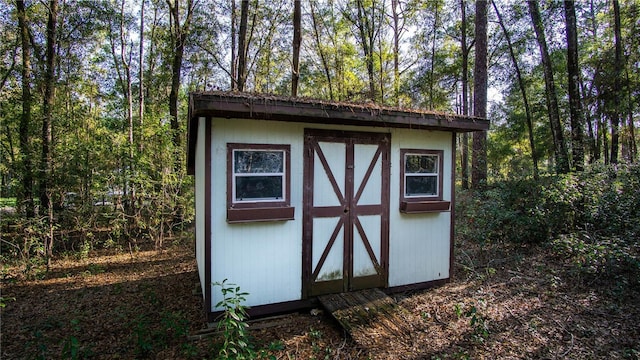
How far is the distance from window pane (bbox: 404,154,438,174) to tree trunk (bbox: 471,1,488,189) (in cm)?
511

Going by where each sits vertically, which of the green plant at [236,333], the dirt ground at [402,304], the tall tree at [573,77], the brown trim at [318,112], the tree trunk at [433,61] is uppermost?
the tree trunk at [433,61]

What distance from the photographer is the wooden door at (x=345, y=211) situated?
4.04m

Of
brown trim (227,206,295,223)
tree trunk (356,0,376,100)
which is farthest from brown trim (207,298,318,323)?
tree trunk (356,0,376,100)

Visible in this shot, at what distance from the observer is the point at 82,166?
7.09 m

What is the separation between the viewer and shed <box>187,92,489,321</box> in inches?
141

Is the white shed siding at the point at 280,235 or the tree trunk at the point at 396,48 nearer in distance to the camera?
the white shed siding at the point at 280,235

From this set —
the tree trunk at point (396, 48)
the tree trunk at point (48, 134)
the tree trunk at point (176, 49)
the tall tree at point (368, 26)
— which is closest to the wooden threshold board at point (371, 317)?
the tree trunk at point (48, 134)

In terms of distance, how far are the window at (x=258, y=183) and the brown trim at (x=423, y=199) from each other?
1.70m

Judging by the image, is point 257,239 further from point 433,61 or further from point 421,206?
point 433,61

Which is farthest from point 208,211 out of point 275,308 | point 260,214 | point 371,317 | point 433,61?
point 433,61

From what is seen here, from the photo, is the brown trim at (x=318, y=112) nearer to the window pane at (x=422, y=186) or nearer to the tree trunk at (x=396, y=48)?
the window pane at (x=422, y=186)

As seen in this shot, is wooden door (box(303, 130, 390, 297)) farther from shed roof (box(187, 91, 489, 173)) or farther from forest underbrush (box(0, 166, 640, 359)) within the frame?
forest underbrush (box(0, 166, 640, 359))

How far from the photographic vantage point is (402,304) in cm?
418

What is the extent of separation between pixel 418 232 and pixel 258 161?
2.58m
